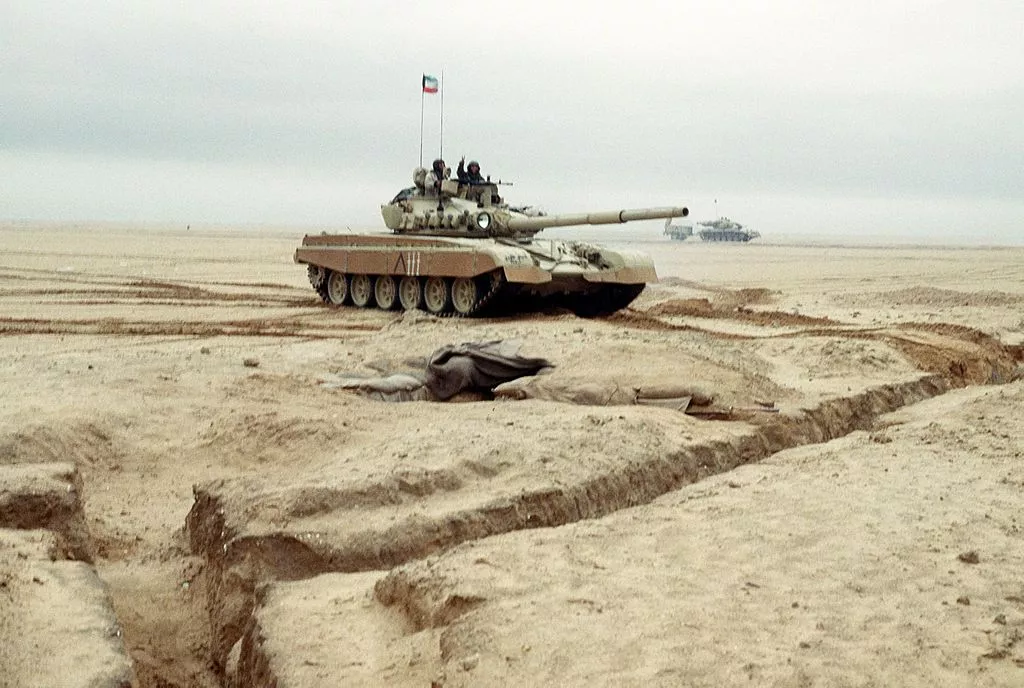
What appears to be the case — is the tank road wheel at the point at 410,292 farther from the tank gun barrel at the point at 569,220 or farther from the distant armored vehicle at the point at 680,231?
the distant armored vehicle at the point at 680,231

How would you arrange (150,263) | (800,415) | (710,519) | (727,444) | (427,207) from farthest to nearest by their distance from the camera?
(150,263), (427,207), (800,415), (727,444), (710,519)

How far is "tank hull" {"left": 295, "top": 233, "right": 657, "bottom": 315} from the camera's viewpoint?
60.4 feet

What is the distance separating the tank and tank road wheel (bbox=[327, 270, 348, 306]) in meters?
0.02

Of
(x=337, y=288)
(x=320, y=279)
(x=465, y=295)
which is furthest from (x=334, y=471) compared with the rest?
(x=320, y=279)

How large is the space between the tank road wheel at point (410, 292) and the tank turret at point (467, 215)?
0.99 m

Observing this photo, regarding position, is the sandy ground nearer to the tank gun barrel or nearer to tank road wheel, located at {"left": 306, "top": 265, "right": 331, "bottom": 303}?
the tank gun barrel

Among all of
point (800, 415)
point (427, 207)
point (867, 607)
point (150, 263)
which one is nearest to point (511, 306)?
point (427, 207)

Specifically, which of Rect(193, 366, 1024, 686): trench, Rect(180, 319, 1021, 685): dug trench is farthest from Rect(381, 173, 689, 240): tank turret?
Rect(193, 366, 1024, 686): trench

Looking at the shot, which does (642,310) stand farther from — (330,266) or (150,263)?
(150,263)

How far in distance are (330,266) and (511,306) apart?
3.87m

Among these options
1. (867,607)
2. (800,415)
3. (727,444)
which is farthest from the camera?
(800,415)

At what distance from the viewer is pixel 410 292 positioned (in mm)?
20281

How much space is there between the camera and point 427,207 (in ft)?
69.6

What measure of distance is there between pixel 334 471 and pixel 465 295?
461 inches
